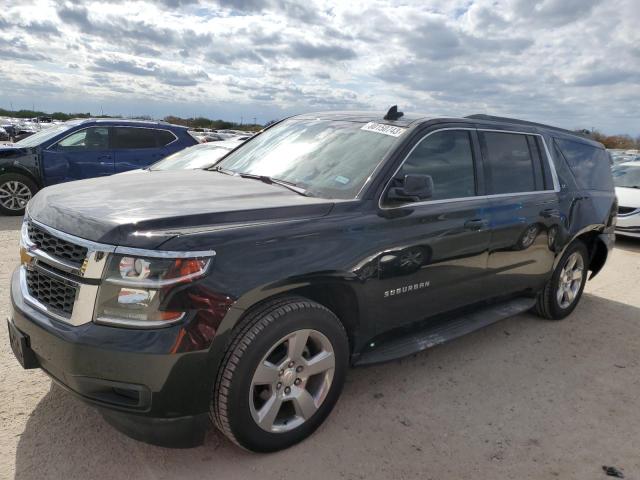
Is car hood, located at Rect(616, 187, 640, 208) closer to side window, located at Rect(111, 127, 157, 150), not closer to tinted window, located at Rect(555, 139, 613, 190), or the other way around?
tinted window, located at Rect(555, 139, 613, 190)

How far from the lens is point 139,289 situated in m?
2.28

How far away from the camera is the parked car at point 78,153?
9.21 meters

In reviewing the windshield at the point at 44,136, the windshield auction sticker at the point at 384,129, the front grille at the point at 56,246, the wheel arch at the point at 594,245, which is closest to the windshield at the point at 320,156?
the windshield auction sticker at the point at 384,129

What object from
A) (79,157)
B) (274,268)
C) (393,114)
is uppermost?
(393,114)

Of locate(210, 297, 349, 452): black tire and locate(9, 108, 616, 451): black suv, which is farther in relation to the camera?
locate(210, 297, 349, 452): black tire

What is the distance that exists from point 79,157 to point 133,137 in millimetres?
1082

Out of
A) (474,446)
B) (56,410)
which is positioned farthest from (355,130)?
(56,410)

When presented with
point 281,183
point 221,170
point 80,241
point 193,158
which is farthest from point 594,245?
point 193,158

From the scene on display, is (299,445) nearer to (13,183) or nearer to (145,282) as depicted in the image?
(145,282)

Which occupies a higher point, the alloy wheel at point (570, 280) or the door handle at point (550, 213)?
the door handle at point (550, 213)

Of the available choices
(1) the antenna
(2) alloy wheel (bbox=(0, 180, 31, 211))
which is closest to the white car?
(1) the antenna

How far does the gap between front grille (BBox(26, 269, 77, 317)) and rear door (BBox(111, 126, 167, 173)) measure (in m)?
7.70

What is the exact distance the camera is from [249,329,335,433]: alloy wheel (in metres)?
2.66

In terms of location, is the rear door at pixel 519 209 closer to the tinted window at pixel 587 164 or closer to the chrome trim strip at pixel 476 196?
the chrome trim strip at pixel 476 196
